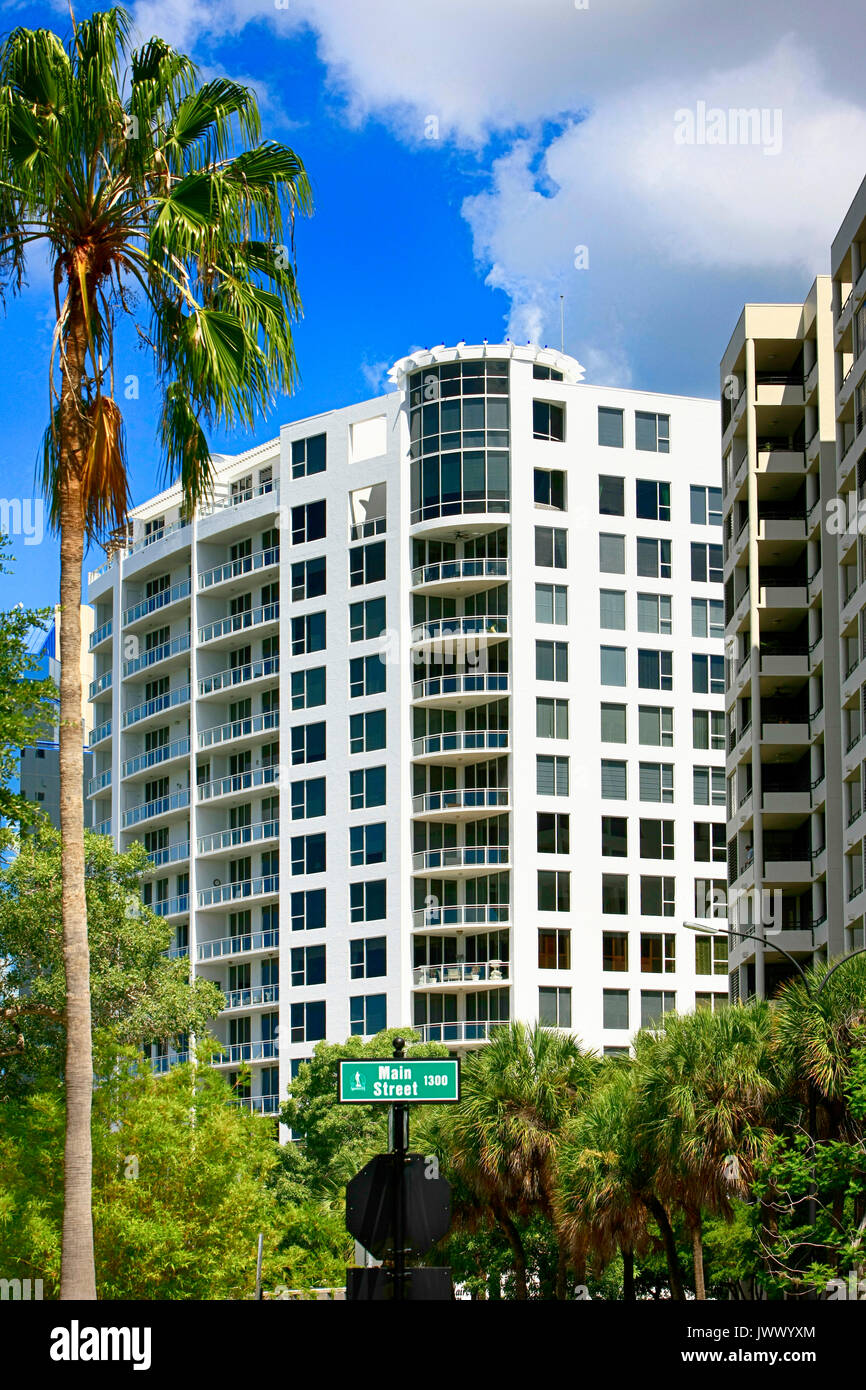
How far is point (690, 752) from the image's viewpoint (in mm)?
92438

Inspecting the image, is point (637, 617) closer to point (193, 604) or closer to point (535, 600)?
point (535, 600)

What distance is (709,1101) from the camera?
36.1 meters

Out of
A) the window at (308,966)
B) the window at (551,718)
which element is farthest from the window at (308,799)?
the window at (551,718)

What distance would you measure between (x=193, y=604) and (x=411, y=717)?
1810 centimetres

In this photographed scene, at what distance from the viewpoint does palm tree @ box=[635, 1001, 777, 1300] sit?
35562 millimetres

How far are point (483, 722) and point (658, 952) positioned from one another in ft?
44.6

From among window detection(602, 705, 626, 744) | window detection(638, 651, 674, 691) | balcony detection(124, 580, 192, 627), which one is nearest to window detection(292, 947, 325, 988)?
window detection(602, 705, 626, 744)

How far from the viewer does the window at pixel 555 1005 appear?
86.6 meters

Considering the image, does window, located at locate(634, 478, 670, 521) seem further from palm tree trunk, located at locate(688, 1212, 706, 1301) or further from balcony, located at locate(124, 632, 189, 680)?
palm tree trunk, located at locate(688, 1212, 706, 1301)

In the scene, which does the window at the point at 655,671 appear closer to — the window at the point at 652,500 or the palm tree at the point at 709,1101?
the window at the point at 652,500

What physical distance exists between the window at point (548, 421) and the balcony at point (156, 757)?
86.4 feet

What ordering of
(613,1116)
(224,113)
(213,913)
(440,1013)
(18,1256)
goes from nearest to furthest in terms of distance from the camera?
(224,113), (18,1256), (613,1116), (440,1013), (213,913)

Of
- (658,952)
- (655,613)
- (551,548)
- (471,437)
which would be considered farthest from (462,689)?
(658,952)
